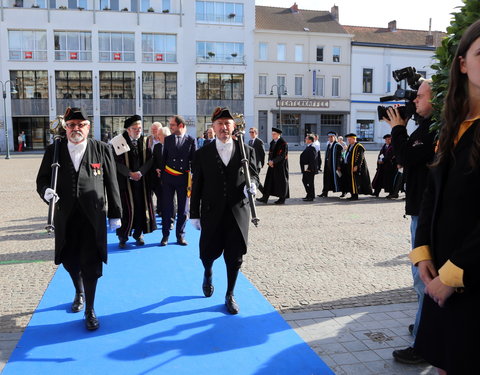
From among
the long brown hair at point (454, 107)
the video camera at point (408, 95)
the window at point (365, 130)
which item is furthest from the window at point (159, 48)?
the long brown hair at point (454, 107)

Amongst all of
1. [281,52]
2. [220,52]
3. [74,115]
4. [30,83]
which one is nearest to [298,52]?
[281,52]

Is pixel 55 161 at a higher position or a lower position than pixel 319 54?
lower

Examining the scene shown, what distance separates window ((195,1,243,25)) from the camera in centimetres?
4234

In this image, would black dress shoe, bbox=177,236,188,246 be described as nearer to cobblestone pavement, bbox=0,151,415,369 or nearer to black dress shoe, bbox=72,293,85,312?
cobblestone pavement, bbox=0,151,415,369

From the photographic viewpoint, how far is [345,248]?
7.69 meters

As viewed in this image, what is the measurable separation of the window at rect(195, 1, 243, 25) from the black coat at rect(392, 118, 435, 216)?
41362 mm

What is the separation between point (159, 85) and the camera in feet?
140

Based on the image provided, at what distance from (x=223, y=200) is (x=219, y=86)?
40.0m

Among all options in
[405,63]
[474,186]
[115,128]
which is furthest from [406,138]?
[405,63]

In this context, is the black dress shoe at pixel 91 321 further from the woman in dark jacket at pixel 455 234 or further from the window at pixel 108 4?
the window at pixel 108 4

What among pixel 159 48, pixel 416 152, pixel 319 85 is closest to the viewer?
pixel 416 152

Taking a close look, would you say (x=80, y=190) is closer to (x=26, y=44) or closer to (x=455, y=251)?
(x=455, y=251)

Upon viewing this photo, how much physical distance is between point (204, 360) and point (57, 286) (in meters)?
2.69

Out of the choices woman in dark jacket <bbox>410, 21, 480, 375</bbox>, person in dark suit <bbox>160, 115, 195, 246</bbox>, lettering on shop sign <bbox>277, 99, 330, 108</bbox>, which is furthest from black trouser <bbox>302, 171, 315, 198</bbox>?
lettering on shop sign <bbox>277, 99, 330, 108</bbox>
